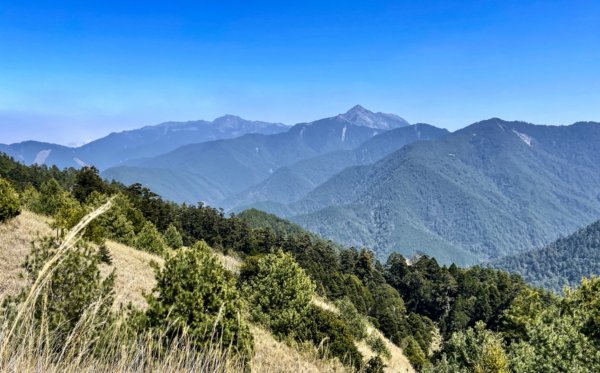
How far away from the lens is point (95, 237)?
2402 cm

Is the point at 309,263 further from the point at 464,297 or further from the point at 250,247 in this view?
the point at 464,297

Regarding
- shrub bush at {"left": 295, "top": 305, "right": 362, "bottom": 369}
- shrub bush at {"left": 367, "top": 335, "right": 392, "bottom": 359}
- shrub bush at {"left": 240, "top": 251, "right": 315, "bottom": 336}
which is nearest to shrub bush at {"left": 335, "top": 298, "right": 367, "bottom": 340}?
shrub bush at {"left": 367, "top": 335, "right": 392, "bottom": 359}

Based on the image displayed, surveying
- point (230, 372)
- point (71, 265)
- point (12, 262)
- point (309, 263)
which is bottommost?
point (309, 263)

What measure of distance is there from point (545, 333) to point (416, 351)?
32818 mm

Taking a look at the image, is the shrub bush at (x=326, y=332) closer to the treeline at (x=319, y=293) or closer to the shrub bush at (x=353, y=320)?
the treeline at (x=319, y=293)

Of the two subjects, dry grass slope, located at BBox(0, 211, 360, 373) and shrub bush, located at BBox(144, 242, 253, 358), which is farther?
shrub bush, located at BBox(144, 242, 253, 358)

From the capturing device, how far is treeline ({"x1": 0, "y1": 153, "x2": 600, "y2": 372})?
1325cm

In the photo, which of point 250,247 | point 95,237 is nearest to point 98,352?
point 95,237

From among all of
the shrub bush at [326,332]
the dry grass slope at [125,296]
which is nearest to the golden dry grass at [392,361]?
the shrub bush at [326,332]

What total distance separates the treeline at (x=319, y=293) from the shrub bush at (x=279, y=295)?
76mm

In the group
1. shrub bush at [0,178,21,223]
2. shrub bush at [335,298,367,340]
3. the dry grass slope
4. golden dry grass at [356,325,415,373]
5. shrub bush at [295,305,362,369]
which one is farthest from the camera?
shrub bush at [335,298,367,340]

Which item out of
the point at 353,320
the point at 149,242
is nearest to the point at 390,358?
the point at 353,320

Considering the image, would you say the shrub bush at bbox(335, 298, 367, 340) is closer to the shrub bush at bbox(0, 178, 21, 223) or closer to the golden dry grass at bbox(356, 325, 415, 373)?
the golden dry grass at bbox(356, 325, 415, 373)

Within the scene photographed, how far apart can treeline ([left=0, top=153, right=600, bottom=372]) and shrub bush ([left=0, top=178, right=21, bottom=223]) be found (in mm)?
337
